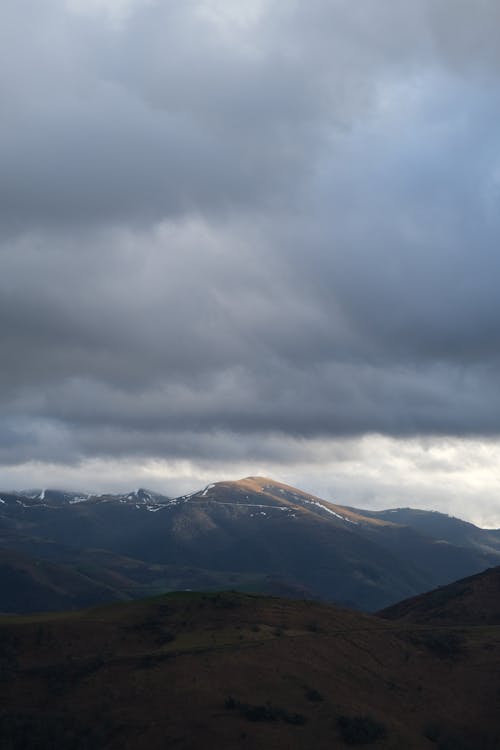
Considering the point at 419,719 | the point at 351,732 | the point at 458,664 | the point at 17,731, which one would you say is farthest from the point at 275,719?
the point at 458,664

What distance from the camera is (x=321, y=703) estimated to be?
2320 inches

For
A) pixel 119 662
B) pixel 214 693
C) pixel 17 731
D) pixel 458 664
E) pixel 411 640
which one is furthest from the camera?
pixel 411 640

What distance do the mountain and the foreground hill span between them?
18765mm

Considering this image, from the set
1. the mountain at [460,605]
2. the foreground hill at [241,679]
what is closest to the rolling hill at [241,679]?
the foreground hill at [241,679]

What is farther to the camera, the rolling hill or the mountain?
the mountain

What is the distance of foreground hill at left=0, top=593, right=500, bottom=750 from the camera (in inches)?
2019

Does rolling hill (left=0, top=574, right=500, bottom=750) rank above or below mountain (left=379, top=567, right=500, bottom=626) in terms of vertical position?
below

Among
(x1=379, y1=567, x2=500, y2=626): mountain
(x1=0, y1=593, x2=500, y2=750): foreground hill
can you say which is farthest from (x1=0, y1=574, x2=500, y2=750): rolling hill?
(x1=379, y1=567, x2=500, y2=626): mountain

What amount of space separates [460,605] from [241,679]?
5840 cm

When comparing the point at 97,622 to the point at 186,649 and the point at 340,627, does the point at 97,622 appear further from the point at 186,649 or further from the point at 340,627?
the point at 340,627

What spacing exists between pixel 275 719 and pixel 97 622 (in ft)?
95.3

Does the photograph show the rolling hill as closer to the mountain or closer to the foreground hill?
the foreground hill

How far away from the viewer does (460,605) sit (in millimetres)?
110812

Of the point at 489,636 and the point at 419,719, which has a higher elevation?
the point at 489,636
